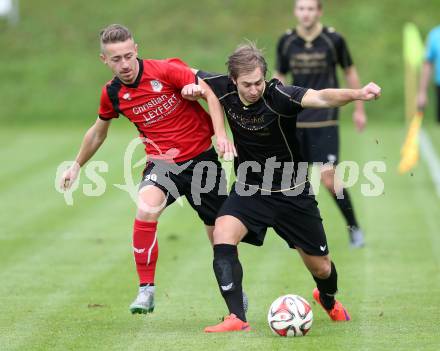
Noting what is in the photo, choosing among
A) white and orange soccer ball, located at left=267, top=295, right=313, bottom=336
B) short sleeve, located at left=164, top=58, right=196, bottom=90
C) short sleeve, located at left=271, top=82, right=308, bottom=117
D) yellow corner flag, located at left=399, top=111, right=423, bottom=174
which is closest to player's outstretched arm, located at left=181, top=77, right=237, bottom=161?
short sleeve, located at left=164, top=58, right=196, bottom=90

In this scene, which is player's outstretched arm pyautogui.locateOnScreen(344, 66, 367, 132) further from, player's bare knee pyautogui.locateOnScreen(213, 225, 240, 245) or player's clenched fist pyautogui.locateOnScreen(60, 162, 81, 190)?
player's bare knee pyautogui.locateOnScreen(213, 225, 240, 245)

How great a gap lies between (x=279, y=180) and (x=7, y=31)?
24038 mm

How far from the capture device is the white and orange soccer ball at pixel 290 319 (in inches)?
267

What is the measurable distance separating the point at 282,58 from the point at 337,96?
504 cm

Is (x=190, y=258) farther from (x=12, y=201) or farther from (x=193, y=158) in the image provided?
(x=12, y=201)

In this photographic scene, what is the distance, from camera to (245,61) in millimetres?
6750

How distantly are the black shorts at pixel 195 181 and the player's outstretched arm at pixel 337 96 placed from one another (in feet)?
3.85

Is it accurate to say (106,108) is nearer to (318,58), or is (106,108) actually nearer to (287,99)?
(287,99)

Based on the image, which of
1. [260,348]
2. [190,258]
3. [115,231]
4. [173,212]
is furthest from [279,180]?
[173,212]

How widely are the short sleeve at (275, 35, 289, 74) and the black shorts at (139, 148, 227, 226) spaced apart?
4031 mm

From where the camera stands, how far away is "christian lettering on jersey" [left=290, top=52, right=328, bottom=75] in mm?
11320

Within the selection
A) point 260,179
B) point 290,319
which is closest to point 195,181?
point 260,179

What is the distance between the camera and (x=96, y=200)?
14.7 metres

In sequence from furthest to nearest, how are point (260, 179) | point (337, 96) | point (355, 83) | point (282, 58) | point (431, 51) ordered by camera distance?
point (431, 51)
point (282, 58)
point (355, 83)
point (260, 179)
point (337, 96)
